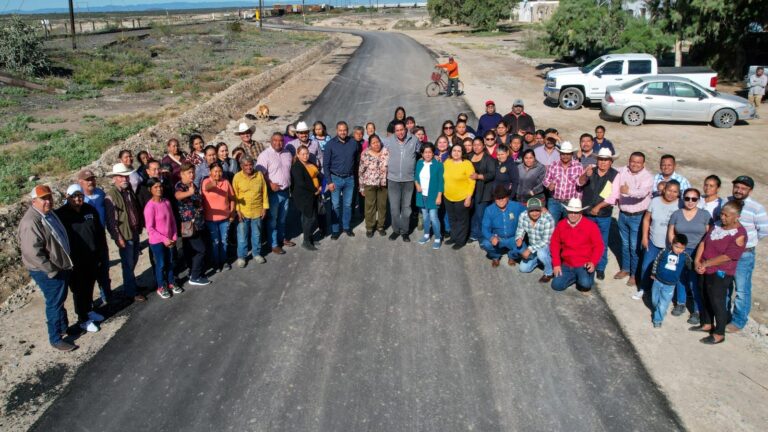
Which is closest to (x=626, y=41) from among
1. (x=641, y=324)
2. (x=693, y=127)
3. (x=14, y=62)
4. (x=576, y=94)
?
(x=576, y=94)

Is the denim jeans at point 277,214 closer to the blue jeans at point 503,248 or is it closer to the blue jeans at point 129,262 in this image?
the blue jeans at point 129,262

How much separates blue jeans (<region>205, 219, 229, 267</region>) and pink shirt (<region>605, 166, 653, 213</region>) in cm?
571

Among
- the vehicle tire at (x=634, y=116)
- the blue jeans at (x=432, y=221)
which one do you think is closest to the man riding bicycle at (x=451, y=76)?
the vehicle tire at (x=634, y=116)

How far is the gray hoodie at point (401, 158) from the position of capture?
8852 mm

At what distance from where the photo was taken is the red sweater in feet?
23.6

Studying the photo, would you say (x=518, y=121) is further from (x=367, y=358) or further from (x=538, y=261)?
(x=367, y=358)

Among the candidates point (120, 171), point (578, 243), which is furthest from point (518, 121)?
point (120, 171)

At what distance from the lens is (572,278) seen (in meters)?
7.58

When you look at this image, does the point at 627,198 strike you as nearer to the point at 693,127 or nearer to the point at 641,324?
the point at 641,324

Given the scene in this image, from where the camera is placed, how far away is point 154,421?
17.1 ft

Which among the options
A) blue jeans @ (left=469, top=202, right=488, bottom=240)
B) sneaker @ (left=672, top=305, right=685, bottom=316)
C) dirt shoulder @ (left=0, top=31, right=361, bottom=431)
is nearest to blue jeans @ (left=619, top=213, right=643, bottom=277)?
sneaker @ (left=672, top=305, right=685, bottom=316)

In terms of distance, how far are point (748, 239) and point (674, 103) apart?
12.8 metres

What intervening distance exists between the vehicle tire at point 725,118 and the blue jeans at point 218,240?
16.4m

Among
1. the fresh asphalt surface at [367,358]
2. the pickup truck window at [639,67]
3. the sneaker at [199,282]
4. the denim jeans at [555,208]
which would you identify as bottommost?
the fresh asphalt surface at [367,358]
